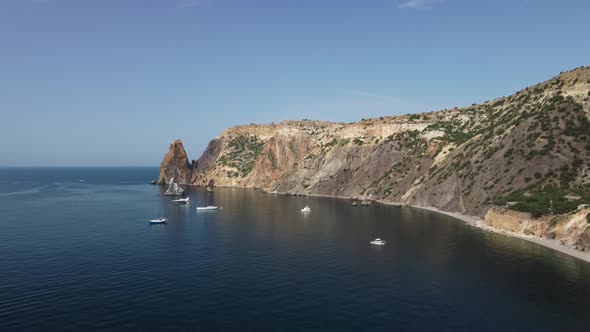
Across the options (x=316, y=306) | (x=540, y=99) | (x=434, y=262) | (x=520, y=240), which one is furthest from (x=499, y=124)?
(x=316, y=306)

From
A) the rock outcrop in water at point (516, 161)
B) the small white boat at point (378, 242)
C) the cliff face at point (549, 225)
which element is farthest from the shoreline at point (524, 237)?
the small white boat at point (378, 242)

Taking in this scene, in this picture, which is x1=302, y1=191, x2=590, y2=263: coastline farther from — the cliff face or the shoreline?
the cliff face

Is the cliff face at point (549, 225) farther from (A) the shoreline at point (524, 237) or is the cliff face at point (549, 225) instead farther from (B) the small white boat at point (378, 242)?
(B) the small white boat at point (378, 242)

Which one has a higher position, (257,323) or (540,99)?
(540,99)

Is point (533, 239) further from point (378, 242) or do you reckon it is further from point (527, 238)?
point (378, 242)

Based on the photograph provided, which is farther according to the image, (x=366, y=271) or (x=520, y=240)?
(x=520, y=240)

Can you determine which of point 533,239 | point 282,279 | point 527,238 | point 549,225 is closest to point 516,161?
point 549,225

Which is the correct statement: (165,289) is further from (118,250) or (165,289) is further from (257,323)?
(118,250)

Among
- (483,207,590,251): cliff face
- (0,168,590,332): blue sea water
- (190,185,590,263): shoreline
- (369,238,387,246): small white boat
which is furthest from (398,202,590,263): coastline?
(369,238,387,246): small white boat
